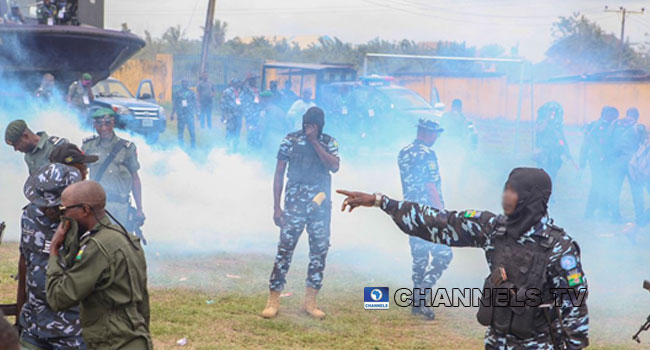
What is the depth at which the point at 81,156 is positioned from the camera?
475 cm

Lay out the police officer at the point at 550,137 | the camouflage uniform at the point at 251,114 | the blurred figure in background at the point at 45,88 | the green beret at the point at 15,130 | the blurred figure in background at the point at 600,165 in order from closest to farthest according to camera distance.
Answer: the green beret at the point at 15,130, the blurred figure in background at the point at 45,88, the blurred figure in background at the point at 600,165, the police officer at the point at 550,137, the camouflage uniform at the point at 251,114

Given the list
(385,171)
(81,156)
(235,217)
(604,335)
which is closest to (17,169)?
(235,217)

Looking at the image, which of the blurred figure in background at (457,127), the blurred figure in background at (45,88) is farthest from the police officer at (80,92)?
the blurred figure in background at (457,127)

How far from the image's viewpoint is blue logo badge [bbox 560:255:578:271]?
11.7ft

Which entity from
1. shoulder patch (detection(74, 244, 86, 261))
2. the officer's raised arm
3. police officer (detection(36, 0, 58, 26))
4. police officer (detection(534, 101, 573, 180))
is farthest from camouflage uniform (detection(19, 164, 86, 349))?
police officer (detection(534, 101, 573, 180))

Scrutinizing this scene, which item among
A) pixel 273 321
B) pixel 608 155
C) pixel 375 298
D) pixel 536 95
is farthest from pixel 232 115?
pixel 536 95

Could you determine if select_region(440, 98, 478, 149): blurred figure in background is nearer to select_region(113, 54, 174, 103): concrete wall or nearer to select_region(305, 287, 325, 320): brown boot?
select_region(305, 287, 325, 320): brown boot

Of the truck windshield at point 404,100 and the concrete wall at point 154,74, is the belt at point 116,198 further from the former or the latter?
the concrete wall at point 154,74

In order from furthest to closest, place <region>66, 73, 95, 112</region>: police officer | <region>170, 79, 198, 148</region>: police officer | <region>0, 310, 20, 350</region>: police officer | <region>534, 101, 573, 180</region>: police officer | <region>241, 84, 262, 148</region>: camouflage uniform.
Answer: <region>170, 79, 198, 148</region>: police officer
<region>241, 84, 262, 148</region>: camouflage uniform
<region>66, 73, 95, 112</region>: police officer
<region>534, 101, 573, 180</region>: police officer
<region>0, 310, 20, 350</region>: police officer

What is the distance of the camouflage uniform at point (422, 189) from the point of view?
7.11 m

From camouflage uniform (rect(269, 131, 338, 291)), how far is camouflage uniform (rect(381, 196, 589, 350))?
2.88m

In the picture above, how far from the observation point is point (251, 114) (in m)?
16.5

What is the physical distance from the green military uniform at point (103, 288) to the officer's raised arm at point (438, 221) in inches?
45.6

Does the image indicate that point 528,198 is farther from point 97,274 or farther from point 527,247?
point 97,274
